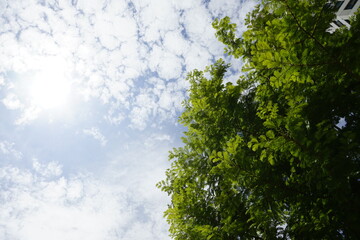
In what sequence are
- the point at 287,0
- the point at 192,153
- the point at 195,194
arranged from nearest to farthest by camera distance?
1. the point at 287,0
2. the point at 195,194
3. the point at 192,153

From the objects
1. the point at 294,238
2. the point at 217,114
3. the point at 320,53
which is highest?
the point at 217,114

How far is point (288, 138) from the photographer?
3.39m

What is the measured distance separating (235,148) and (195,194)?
313cm

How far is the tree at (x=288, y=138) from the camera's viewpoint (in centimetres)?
311

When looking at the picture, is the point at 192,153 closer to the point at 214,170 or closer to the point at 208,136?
the point at 208,136

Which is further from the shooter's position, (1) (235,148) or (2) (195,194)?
(2) (195,194)

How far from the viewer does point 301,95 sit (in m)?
3.98

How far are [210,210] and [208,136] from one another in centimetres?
216

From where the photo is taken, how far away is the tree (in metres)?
3.11

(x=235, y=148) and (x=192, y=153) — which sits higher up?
(x=192, y=153)

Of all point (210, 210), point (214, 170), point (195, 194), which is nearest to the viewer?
point (214, 170)

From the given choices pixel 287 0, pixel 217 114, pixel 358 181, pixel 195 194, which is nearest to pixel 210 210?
pixel 195 194

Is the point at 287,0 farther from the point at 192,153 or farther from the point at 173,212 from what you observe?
the point at 173,212

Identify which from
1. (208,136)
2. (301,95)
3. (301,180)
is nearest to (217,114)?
(208,136)
